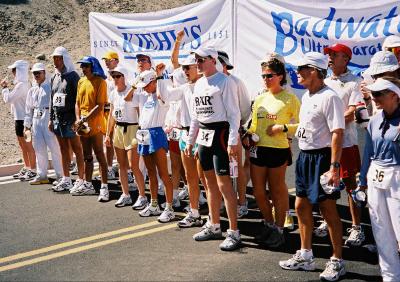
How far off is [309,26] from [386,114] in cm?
317

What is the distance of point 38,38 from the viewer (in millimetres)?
24953

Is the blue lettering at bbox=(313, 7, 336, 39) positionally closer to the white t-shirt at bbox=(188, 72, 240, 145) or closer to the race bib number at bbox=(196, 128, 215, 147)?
the white t-shirt at bbox=(188, 72, 240, 145)

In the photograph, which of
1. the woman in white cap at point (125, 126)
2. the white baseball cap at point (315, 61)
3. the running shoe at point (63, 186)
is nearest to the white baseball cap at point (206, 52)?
the white baseball cap at point (315, 61)

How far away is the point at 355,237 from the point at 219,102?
6.38ft

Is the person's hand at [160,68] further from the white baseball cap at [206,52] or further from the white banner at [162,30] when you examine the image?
the white banner at [162,30]

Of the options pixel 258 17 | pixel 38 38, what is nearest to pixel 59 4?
pixel 38 38

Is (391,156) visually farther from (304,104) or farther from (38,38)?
(38,38)

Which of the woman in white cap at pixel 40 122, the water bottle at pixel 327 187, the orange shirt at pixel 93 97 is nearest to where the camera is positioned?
the water bottle at pixel 327 187

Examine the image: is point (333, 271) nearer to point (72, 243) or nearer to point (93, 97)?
point (72, 243)

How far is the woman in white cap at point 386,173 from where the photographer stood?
13.6 feet

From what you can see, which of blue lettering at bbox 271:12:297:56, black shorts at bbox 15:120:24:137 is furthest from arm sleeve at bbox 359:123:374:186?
black shorts at bbox 15:120:24:137

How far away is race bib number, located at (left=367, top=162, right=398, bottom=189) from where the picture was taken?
4.14 metres

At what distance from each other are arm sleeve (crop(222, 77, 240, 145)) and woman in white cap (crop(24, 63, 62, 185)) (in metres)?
4.25

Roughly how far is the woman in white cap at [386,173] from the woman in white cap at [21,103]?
6624 mm
